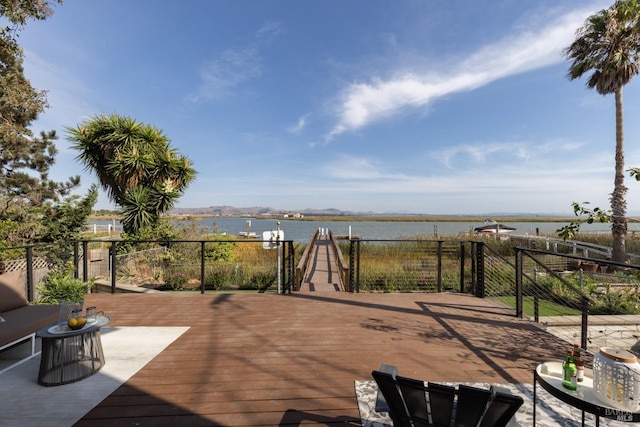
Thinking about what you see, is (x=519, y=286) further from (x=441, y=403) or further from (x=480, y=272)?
(x=441, y=403)

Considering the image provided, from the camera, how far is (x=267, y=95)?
55.2 ft

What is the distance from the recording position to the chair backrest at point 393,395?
1.24 m

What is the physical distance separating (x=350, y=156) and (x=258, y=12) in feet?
51.2

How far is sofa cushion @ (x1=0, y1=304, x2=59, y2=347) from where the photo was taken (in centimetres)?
248

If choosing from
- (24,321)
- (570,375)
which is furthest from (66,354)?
(570,375)

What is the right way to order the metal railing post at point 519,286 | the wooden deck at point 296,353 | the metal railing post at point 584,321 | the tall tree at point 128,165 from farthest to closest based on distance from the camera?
1. the tall tree at point 128,165
2. the metal railing post at point 519,286
3. the metal railing post at point 584,321
4. the wooden deck at point 296,353

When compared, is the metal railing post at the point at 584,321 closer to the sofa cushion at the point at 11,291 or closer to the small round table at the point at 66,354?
the small round table at the point at 66,354

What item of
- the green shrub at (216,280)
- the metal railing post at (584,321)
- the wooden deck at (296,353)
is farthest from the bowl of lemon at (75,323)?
the green shrub at (216,280)

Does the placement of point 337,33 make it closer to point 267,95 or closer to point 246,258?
point 267,95

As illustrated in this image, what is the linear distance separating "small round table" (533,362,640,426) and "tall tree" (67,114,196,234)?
414 inches

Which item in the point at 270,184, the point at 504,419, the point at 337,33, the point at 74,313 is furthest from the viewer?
the point at 270,184

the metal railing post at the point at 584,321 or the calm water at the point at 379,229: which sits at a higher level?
the metal railing post at the point at 584,321

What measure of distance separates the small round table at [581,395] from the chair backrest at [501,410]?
451 millimetres

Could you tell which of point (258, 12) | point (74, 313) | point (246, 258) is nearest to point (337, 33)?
point (258, 12)
